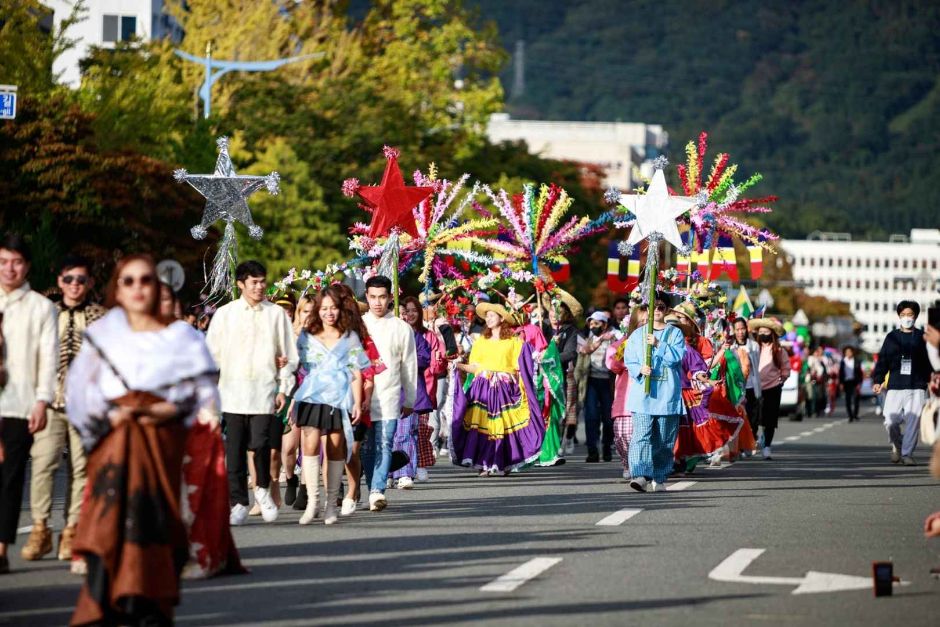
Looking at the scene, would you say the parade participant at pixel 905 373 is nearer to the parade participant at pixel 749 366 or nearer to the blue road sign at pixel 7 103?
the parade participant at pixel 749 366

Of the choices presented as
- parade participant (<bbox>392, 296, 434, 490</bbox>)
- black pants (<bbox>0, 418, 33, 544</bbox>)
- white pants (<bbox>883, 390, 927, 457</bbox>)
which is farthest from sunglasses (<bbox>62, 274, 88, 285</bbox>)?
white pants (<bbox>883, 390, 927, 457</bbox>)

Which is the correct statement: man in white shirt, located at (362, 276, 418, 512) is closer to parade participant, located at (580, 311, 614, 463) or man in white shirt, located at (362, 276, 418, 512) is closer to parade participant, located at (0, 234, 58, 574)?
parade participant, located at (0, 234, 58, 574)

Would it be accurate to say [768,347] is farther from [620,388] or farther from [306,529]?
[306,529]

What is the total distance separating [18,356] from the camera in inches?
433

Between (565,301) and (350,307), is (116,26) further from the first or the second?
(350,307)

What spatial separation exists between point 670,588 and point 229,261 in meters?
7.52

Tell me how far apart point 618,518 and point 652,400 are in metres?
2.84

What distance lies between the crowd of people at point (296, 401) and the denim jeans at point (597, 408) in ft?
0.09

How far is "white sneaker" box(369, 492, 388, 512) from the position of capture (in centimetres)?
1506

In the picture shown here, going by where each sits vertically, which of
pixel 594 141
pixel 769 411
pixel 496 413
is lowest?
pixel 769 411

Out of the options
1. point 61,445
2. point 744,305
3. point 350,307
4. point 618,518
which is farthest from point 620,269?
point 61,445

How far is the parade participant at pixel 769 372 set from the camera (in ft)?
83.1

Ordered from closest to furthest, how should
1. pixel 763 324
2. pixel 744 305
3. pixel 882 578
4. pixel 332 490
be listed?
1. pixel 882 578
2. pixel 332 490
3. pixel 763 324
4. pixel 744 305

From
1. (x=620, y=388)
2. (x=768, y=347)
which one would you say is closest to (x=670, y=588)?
(x=620, y=388)
